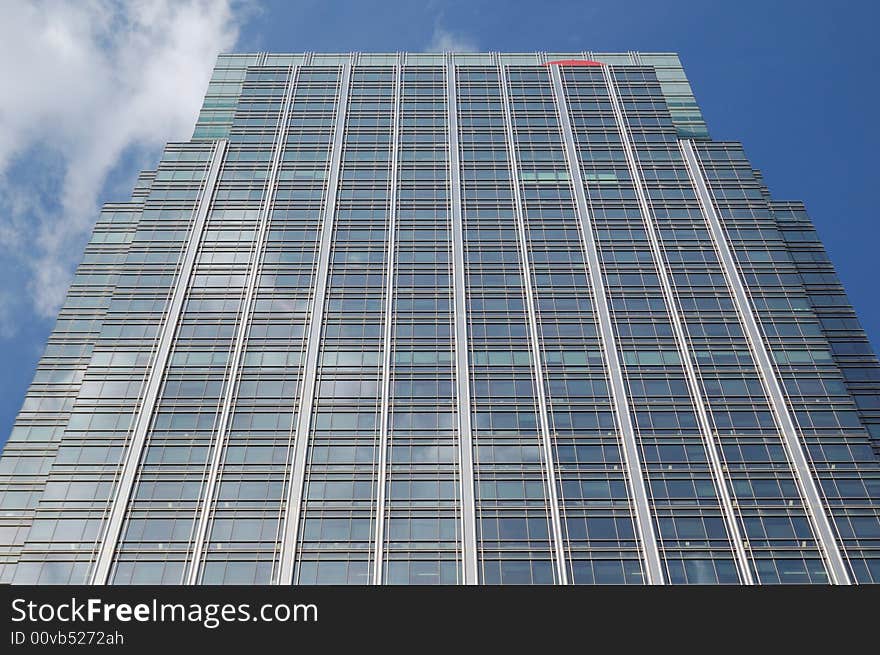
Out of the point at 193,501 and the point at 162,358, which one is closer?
the point at 193,501

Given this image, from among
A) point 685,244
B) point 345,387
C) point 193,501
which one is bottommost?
point 193,501

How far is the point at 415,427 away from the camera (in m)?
70.2

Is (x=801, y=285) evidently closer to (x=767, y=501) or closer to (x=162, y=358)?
(x=767, y=501)

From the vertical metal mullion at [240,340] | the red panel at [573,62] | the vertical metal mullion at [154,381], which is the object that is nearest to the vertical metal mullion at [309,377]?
the vertical metal mullion at [240,340]

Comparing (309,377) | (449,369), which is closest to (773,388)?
(449,369)

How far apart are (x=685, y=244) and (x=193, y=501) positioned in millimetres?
53358

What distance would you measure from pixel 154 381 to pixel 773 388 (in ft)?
173

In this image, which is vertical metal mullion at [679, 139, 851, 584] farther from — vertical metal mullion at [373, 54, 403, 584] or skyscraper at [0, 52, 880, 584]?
vertical metal mullion at [373, 54, 403, 584]

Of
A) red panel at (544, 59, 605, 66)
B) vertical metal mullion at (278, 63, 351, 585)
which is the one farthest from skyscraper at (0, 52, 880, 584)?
red panel at (544, 59, 605, 66)

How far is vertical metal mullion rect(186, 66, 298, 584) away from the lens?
63.0m

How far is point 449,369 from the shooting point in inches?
2953

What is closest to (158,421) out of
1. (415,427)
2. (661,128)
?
(415,427)

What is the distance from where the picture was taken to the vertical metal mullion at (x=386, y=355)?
62531 mm

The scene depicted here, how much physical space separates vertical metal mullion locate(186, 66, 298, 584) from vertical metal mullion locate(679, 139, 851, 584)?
44.8 meters
